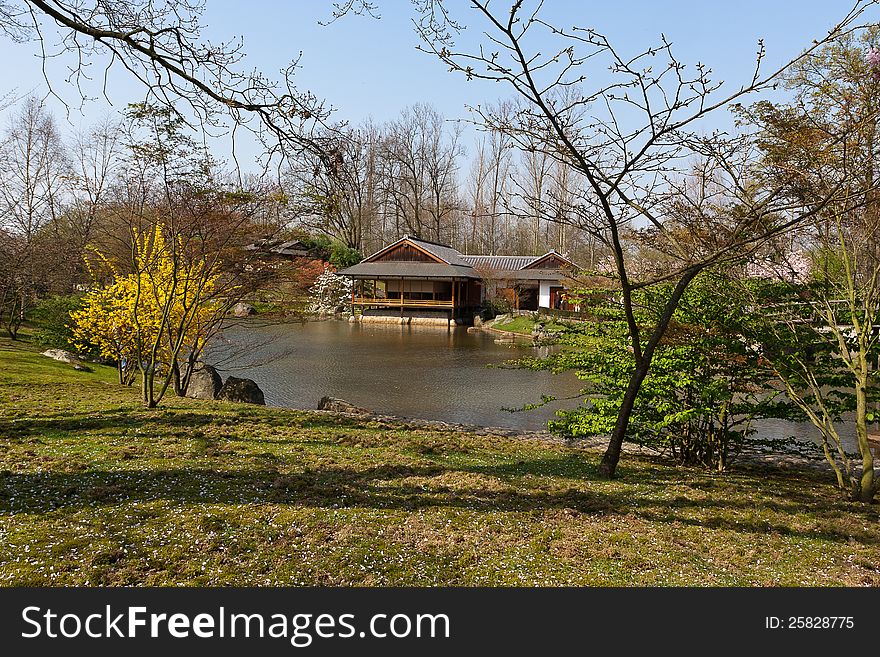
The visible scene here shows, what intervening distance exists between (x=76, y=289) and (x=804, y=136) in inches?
790

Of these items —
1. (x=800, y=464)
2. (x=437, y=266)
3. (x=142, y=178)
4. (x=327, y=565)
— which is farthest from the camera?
(x=437, y=266)

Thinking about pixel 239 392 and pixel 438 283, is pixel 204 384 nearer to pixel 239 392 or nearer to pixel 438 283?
pixel 239 392

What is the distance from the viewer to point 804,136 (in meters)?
5.71

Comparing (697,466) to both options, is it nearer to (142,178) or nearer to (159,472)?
(159,472)

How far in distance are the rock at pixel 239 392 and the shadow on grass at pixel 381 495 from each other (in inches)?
242

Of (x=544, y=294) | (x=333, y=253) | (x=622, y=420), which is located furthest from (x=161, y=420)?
(x=333, y=253)

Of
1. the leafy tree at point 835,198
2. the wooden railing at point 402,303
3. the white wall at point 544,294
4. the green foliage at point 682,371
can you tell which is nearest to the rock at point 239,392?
the green foliage at point 682,371

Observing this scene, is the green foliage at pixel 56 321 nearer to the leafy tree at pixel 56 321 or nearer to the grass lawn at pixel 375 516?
the leafy tree at pixel 56 321

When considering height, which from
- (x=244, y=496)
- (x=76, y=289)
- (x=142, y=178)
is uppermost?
(x=142, y=178)

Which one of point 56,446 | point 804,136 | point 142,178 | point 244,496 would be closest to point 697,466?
point 804,136

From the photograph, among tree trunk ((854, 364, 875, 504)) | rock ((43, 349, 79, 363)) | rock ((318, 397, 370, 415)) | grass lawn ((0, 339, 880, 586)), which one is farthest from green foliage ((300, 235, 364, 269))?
tree trunk ((854, 364, 875, 504))

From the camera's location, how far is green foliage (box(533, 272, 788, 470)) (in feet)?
22.4

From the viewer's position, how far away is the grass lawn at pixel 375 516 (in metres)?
3.40

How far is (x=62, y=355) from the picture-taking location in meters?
14.3
